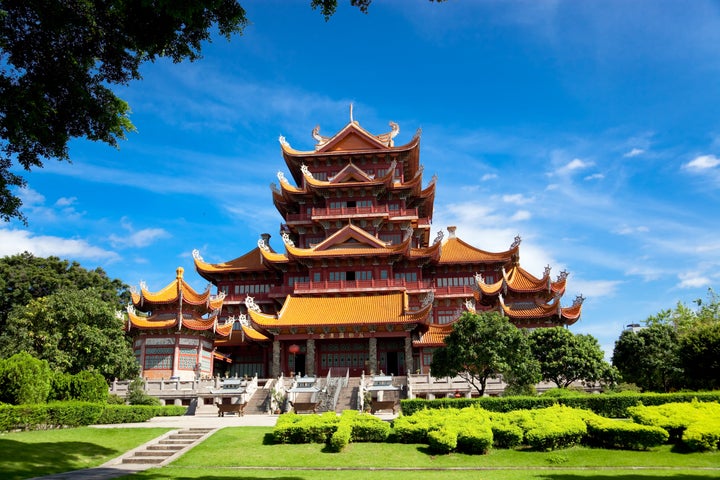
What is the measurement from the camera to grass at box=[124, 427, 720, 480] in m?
14.1

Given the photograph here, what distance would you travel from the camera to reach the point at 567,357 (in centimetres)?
2945

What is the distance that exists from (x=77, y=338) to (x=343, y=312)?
16792 millimetres

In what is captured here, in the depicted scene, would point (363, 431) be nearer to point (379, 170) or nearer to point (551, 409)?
point (551, 409)

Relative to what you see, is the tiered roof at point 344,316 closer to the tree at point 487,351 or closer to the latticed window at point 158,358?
the latticed window at point 158,358

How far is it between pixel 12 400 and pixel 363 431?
42.5 ft

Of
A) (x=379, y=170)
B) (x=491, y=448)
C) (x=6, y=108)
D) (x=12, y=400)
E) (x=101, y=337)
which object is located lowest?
(x=491, y=448)

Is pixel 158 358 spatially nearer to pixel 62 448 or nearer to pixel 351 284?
pixel 351 284

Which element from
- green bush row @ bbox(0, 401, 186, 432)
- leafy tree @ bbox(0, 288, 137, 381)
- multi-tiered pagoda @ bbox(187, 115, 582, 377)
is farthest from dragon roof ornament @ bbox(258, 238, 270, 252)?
green bush row @ bbox(0, 401, 186, 432)

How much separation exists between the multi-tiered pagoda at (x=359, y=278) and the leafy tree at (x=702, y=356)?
1132 cm

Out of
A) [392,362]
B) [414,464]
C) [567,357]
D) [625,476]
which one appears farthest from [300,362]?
[625,476]

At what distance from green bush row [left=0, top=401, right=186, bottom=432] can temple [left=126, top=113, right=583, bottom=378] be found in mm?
13019

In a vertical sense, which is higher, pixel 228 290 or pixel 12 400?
pixel 228 290

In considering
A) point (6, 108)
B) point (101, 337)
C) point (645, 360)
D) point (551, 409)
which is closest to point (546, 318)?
point (645, 360)

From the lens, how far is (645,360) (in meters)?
35.4
